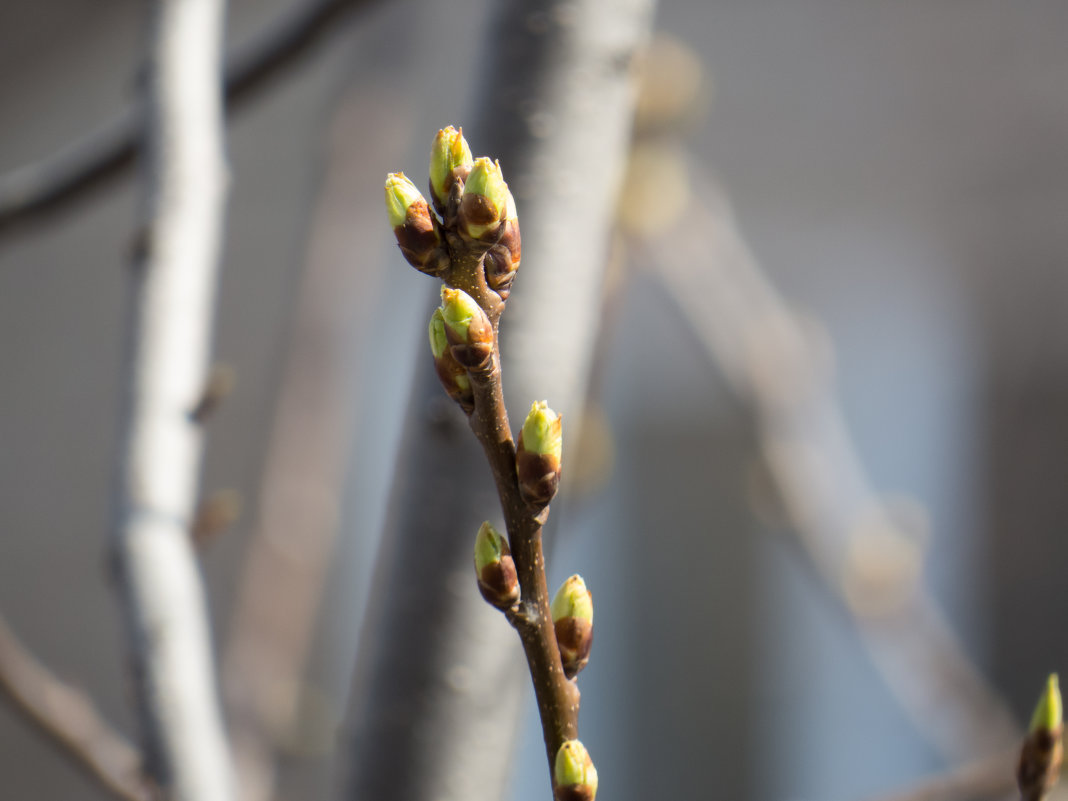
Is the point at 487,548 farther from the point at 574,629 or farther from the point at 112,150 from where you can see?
the point at 112,150

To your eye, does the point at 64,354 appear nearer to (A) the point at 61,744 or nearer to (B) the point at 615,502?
(B) the point at 615,502

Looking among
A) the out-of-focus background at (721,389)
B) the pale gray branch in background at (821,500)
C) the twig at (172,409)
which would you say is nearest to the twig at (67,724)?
the twig at (172,409)

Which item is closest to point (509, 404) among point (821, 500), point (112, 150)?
point (112, 150)

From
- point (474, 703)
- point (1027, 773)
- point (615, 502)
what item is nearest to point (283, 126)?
point (615, 502)

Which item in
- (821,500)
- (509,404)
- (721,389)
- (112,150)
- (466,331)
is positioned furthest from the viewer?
(721,389)

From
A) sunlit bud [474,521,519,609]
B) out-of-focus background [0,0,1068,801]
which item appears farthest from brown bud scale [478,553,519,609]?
out-of-focus background [0,0,1068,801]
